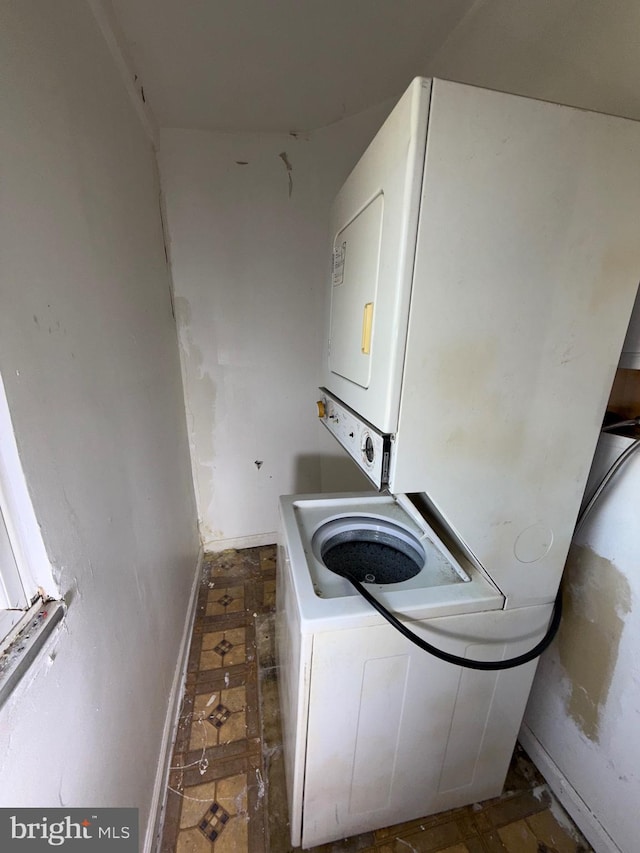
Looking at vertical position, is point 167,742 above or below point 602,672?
below

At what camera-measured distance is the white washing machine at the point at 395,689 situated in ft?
2.75

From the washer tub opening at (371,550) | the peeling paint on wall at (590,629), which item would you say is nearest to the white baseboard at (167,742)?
the washer tub opening at (371,550)

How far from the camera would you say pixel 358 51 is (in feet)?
4.43

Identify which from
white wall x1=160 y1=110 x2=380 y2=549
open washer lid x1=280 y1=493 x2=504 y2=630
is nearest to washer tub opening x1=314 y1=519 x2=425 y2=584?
open washer lid x1=280 y1=493 x2=504 y2=630

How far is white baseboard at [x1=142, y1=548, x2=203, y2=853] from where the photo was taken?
1062mm

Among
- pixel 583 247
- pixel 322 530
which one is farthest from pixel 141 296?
pixel 583 247

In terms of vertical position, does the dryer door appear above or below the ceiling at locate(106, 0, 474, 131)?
below

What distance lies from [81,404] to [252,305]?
4.76 feet

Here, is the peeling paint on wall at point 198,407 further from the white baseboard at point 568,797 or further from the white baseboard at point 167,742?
the white baseboard at point 568,797

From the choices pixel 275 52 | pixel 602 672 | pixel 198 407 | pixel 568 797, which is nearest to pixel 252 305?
pixel 198 407

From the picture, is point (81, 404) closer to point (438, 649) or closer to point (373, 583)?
point (373, 583)

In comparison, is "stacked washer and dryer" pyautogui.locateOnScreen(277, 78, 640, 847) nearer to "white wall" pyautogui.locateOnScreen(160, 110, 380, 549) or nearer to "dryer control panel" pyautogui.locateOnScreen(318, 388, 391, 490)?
"dryer control panel" pyautogui.locateOnScreen(318, 388, 391, 490)

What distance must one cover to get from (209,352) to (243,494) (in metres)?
0.94

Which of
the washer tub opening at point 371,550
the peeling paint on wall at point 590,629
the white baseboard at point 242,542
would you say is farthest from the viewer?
the white baseboard at point 242,542
